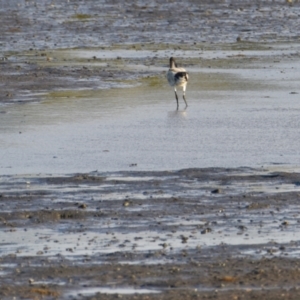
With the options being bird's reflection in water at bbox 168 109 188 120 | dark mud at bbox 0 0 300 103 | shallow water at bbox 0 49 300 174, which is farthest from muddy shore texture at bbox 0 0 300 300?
dark mud at bbox 0 0 300 103

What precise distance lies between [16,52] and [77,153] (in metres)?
12.5

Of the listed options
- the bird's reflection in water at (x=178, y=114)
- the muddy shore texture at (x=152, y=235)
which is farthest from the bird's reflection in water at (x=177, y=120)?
the muddy shore texture at (x=152, y=235)

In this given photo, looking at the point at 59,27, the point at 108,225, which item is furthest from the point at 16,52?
the point at 108,225

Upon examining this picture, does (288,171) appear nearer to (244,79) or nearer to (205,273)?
(205,273)

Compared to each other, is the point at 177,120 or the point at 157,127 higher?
the point at 157,127

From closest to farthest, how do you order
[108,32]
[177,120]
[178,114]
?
[177,120]
[178,114]
[108,32]

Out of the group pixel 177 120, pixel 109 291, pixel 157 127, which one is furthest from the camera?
pixel 177 120

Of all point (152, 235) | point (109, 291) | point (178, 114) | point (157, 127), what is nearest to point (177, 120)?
point (178, 114)

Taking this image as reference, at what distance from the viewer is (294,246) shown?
334 inches

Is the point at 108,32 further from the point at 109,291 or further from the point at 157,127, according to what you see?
the point at 109,291

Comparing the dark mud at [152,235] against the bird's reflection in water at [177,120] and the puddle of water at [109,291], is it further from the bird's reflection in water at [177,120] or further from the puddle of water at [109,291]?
the bird's reflection in water at [177,120]

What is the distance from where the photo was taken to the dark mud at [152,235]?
7520 mm

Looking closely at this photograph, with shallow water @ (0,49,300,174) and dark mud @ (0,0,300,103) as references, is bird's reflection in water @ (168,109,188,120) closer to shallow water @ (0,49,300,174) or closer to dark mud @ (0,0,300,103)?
shallow water @ (0,49,300,174)

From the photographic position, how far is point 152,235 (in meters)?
8.91
